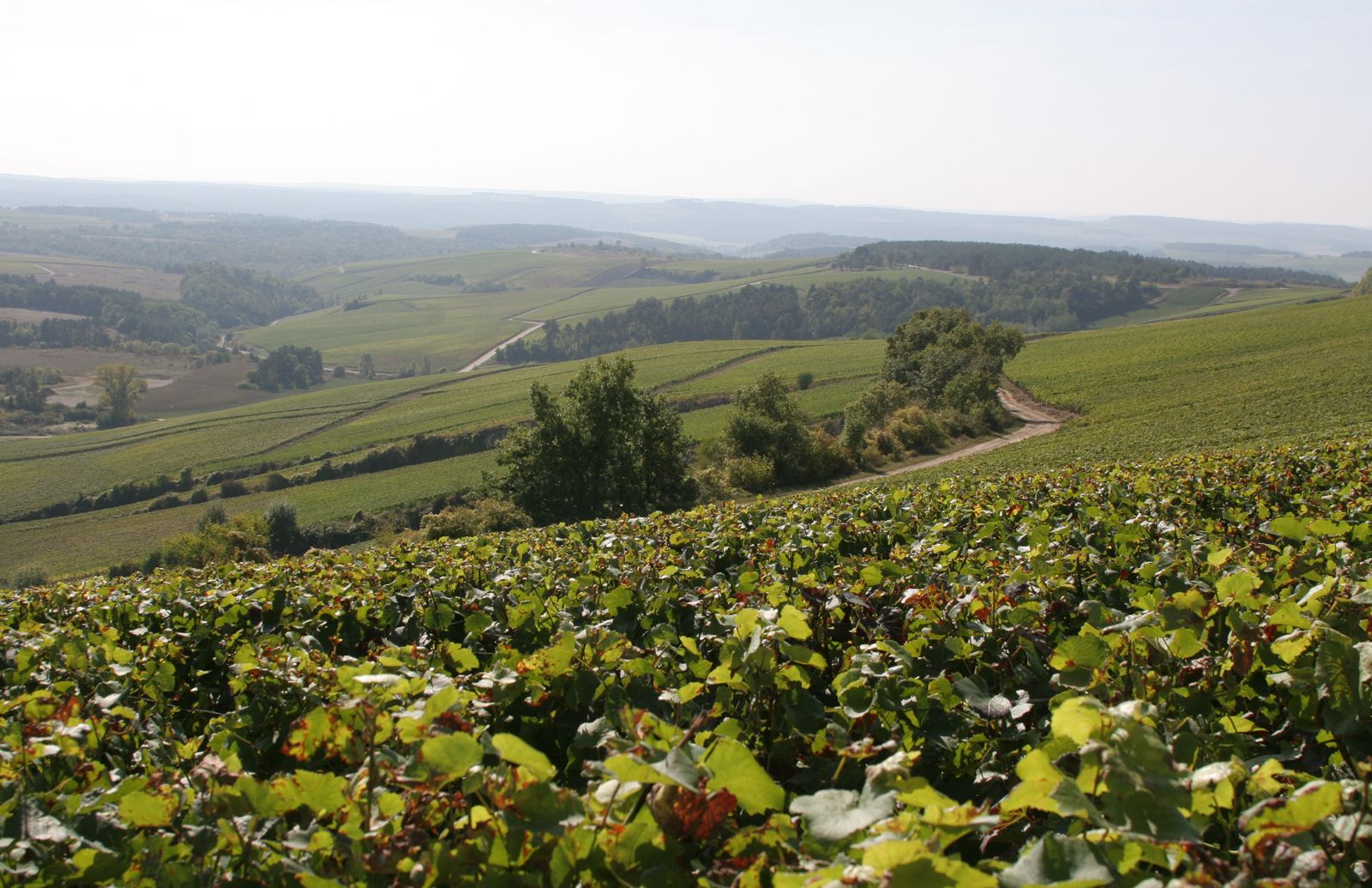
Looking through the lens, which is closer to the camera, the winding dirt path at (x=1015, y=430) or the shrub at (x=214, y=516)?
the winding dirt path at (x=1015, y=430)

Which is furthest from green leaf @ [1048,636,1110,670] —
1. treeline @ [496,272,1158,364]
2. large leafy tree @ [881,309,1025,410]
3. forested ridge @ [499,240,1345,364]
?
treeline @ [496,272,1158,364]

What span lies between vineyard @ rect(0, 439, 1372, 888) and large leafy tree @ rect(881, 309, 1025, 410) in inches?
2206

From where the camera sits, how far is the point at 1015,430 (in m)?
58.1

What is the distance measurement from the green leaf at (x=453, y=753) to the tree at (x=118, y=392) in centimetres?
14693

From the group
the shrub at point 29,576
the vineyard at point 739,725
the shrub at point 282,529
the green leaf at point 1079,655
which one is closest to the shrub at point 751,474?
the shrub at point 282,529

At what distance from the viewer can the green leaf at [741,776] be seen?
1813mm

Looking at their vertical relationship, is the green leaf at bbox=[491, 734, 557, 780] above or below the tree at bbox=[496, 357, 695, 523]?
above

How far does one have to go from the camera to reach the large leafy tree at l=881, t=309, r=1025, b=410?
59469 mm

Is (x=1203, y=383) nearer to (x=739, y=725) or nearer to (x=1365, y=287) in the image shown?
(x=739, y=725)

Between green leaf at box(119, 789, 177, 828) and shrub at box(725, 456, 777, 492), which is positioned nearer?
green leaf at box(119, 789, 177, 828)

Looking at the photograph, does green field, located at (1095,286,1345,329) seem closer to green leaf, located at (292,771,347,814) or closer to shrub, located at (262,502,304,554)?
shrub, located at (262,502,304,554)

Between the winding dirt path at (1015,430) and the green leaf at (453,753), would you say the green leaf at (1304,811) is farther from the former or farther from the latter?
the winding dirt path at (1015,430)

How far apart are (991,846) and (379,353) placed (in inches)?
7184

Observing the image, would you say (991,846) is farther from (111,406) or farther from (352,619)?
(111,406)
